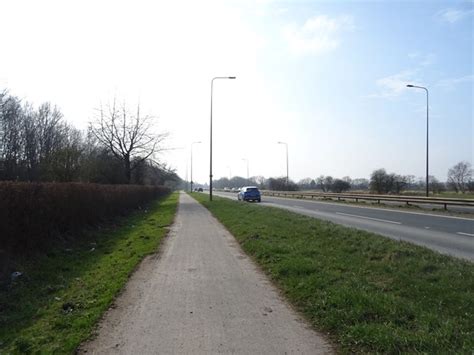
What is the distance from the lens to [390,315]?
5105 millimetres

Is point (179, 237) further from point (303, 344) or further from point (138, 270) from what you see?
point (303, 344)

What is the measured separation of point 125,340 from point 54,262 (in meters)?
5.88

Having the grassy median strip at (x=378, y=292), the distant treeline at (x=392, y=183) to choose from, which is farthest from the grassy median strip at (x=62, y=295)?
the distant treeline at (x=392, y=183)

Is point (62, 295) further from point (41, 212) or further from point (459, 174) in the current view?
point (459, 174)

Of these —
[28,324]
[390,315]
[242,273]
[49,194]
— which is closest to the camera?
[390,315]

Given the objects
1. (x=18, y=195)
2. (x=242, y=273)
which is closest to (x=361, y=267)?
(x=242, y=273)

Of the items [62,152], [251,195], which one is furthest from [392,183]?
[62,152]

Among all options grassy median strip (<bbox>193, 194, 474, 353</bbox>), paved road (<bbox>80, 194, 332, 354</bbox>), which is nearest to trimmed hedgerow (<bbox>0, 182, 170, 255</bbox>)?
paved road (<bbox>80, 194, 332, 354</bbox>)

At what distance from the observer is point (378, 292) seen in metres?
6.13

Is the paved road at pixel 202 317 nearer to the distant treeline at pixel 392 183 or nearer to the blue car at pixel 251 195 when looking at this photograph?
the blue car at pixel 251 195

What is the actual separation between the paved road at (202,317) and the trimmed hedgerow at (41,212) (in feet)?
9.66

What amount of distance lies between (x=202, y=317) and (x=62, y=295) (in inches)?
110

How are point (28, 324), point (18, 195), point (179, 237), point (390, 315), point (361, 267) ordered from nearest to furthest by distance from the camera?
point (390, 315) < point (28, 324) < point (361, 267) < point (18, 195) < point (179, 237)

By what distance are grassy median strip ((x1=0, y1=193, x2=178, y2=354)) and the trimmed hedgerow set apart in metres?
0.55
